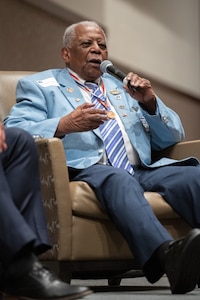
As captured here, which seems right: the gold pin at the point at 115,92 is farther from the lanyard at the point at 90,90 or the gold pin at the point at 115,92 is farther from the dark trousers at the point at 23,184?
the dark trousers at the point at 23,184

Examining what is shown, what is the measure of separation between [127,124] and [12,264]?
130 cm

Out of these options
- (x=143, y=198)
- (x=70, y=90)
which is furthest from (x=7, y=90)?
(x=143, y=198)

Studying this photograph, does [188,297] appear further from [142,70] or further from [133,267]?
[142,70]

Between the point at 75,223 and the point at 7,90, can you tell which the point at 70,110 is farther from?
the point at 75,223

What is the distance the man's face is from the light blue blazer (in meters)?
0.07

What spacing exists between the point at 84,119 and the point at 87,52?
57cm

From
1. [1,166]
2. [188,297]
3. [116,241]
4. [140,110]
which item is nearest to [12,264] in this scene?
[1,166]

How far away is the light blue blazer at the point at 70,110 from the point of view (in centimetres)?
266

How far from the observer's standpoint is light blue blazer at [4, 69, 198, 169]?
8.73ft

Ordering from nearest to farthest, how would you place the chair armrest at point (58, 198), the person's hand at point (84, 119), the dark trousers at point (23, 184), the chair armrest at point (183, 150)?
the dark trousers at point (23, 184), the chair armrest at point (58, 198), the person's hand at point (84, 119), the chair armrest at point (183, 150)

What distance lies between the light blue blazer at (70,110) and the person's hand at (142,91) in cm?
3

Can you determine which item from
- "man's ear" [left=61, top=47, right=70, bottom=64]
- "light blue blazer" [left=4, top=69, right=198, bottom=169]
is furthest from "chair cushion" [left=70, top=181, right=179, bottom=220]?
"man's ear" [left=61, top=47, right=70, bottom=64]

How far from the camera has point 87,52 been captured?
9.90 feet

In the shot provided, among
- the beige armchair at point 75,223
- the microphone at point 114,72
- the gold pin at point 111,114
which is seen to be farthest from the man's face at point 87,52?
the beige armchair at point 75,223
